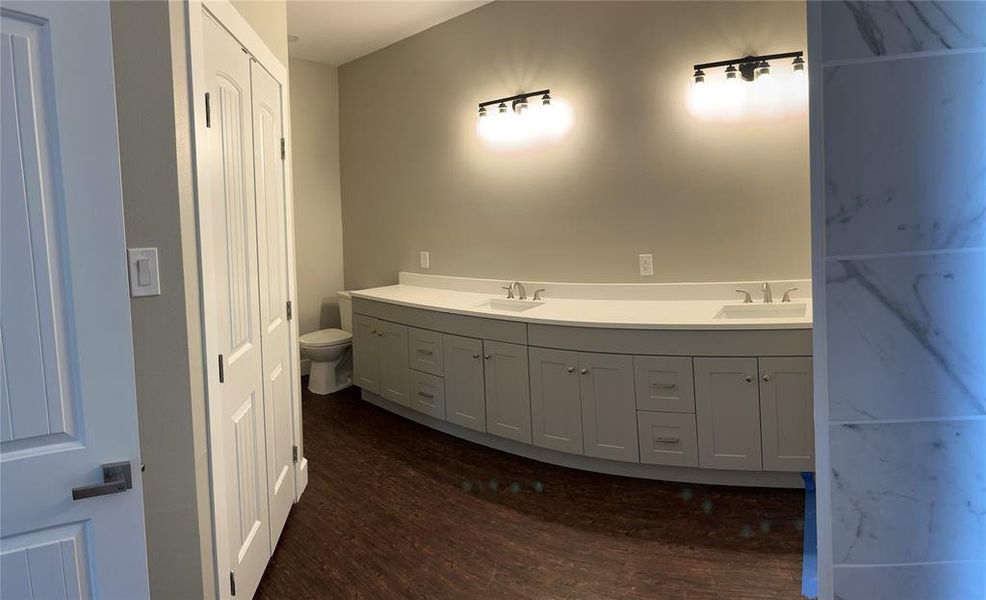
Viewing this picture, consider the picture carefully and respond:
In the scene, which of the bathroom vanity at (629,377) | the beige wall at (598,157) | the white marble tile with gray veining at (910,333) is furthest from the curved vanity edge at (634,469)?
the white marble tile with gray veining at (910,333)

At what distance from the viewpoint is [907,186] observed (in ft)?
2.80

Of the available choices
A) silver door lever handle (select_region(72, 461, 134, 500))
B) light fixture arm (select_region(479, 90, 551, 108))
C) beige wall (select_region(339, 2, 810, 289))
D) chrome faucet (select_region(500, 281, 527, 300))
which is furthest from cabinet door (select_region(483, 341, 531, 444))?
silver door lever handle (select_region(72, 461, 134, 500))

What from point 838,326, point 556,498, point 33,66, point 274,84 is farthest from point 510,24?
point 838,326

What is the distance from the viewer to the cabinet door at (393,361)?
3.95m

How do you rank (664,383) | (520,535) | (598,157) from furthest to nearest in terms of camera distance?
(598,157), (664,383), (520,535)

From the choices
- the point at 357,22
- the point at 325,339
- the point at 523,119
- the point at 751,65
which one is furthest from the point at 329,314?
the point at 751,65

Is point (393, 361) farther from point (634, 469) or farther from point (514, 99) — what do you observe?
point (514, 99)

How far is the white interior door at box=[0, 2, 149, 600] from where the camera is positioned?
105 centimetres

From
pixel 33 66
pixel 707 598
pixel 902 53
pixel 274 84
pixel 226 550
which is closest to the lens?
pixel 902 53

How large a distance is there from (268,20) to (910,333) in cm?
266

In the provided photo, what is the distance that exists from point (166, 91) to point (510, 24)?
282 centimetres

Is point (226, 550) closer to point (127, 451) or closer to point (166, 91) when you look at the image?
point (127, 451)

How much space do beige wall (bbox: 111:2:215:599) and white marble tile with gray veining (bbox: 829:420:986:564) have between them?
139 cm

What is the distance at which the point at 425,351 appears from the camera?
3770 mm
